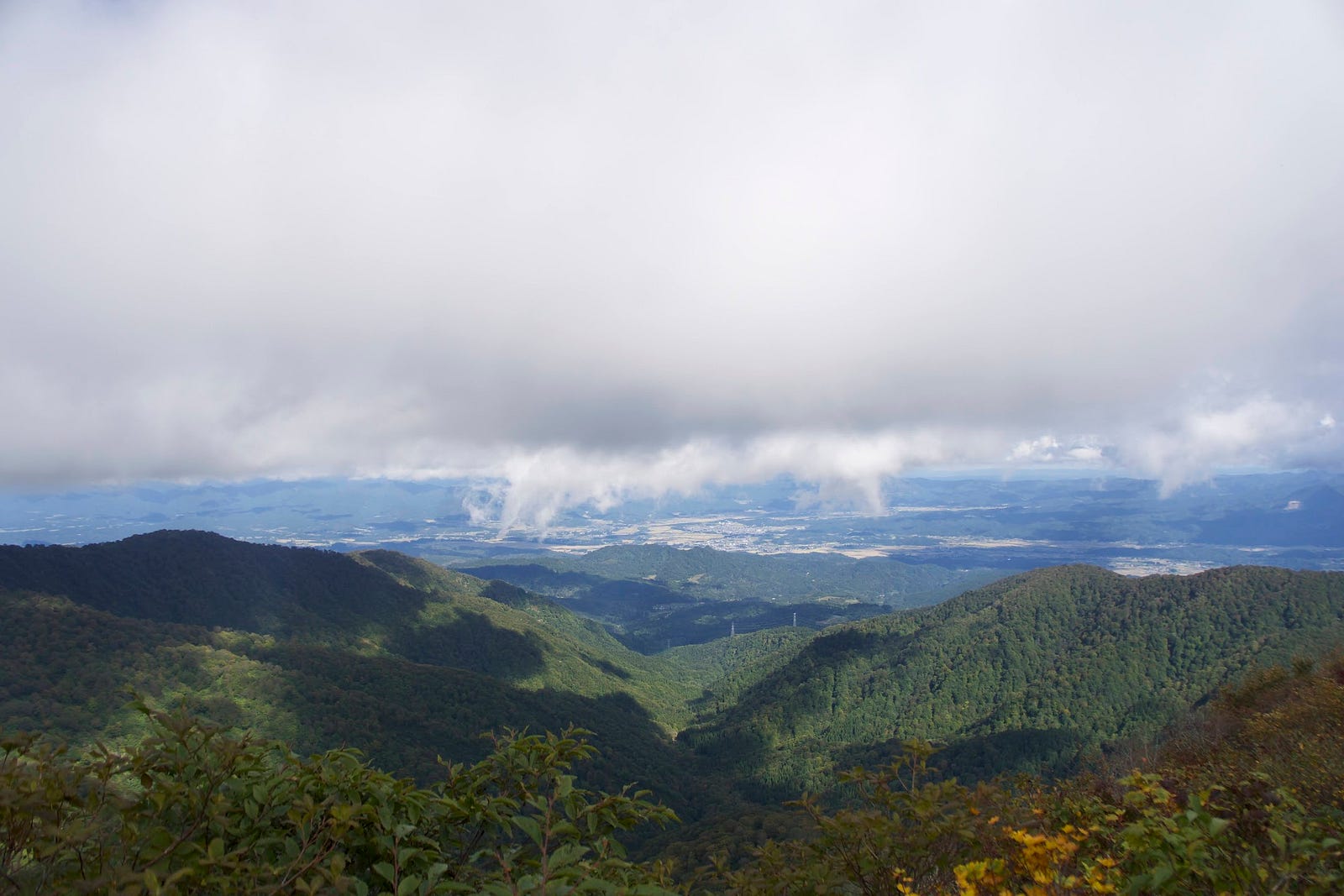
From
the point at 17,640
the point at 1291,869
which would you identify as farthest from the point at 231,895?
the point at 17,640

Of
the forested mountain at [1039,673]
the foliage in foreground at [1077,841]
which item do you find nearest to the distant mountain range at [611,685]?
the forested mountain at [1039,673]

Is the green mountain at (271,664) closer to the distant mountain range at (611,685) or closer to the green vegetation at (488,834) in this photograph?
the distant mountain range at (611,685)

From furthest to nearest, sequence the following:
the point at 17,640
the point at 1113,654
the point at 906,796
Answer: the point at 1113,654 → the point at 17,640 → the point at 906,796

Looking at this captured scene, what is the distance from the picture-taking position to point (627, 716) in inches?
6683

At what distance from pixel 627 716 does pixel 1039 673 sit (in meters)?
113

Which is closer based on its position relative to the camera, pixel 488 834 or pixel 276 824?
pixel 276 824

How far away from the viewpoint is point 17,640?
9381 cm

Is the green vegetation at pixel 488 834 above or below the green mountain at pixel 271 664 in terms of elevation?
above

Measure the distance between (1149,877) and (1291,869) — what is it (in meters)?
0.87

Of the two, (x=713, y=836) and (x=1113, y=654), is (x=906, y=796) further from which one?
(x=1113, y=654)

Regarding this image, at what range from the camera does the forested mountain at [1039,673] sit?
396 feet

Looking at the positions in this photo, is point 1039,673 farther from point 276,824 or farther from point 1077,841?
point 276,824

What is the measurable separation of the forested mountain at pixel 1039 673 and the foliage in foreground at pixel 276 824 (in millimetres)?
123089

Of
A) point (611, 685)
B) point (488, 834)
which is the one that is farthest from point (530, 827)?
point (611, 685)
